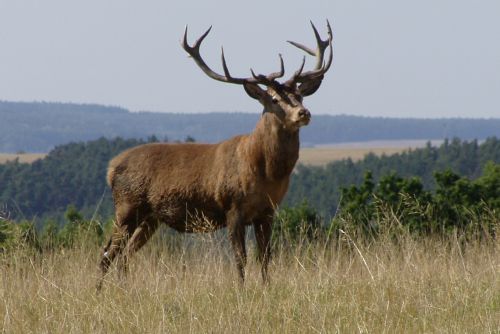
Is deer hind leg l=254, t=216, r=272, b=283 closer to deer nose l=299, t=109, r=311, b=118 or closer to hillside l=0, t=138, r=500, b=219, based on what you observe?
deer nose l=299, t=109, r=311, b=118

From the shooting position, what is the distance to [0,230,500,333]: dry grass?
7.32 metres

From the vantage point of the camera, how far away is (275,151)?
10047 millimetres

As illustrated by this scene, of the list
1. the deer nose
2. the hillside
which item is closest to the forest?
the hillside

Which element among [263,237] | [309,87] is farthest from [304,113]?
[263,237]

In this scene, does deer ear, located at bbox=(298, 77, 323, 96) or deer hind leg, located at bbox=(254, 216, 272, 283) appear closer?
deer hind leg, located at bbox=(254, 216, 272, 283)

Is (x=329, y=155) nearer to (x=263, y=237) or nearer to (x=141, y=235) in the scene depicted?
(x=141, y=235)

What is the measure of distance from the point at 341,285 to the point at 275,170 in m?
1.83

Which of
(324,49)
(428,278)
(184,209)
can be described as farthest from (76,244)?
(428,278)

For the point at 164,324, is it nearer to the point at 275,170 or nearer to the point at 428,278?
the point at 428,278

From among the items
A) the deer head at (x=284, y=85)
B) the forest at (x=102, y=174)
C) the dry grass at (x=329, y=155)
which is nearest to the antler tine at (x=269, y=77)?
the deer head at (x=284, y=85)

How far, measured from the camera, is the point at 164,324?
7.09 m

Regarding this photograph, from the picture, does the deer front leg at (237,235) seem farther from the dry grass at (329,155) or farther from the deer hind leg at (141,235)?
the dry grass at (329,155)

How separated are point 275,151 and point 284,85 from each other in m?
0.60

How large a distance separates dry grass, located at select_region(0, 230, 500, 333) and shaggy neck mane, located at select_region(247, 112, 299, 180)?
812 mm
